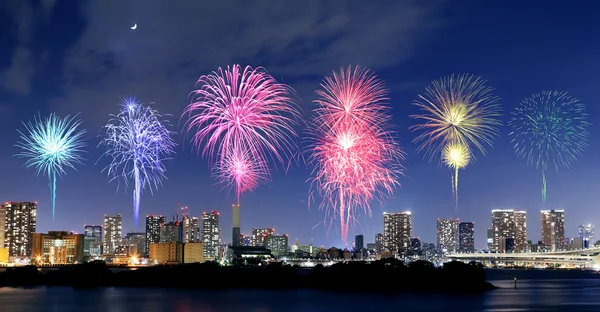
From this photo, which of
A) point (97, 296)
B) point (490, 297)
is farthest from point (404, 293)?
point (97, 296)

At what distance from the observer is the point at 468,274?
13375 cm

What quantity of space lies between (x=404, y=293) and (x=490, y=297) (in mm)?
13918

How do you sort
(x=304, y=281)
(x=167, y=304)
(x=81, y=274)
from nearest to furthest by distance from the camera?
(x=167, y=304), (x=304, y=281), (x=81, y=274)

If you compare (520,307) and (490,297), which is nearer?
(520,307)

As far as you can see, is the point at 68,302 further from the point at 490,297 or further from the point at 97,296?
the point at 490,297

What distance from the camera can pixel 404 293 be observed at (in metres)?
115

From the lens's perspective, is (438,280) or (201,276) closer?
(438,280)

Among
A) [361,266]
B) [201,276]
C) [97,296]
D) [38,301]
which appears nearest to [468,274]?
[361,266]

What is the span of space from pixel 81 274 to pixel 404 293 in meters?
75.7

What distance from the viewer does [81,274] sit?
151750 millimetres

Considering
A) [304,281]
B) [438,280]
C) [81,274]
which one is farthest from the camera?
[81,274]

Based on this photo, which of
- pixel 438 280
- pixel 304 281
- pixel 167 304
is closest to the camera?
pixel 167 304

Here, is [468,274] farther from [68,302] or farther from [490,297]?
[68,302]

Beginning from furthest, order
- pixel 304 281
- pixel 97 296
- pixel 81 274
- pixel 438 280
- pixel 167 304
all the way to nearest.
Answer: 1. pixel 81 274
2. pixel 304 281
3. pixel 438 280
4. pixel 97 296
5. pixel 167 304
